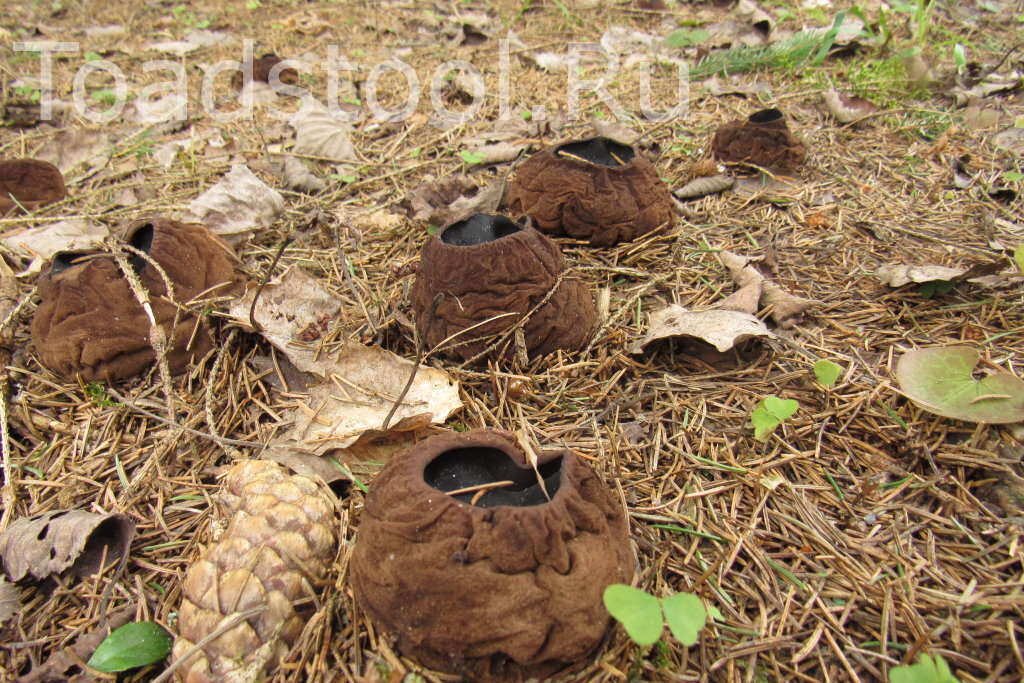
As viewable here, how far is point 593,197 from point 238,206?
7.12ft

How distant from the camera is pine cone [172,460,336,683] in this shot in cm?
158

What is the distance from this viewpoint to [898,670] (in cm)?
139

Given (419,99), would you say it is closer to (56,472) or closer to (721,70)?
(721,70)

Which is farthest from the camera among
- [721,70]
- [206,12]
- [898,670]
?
[206,12]

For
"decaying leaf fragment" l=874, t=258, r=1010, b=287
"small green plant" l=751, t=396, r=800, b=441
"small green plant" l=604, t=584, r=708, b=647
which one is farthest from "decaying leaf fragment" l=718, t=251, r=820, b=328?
"small green plant" l=604, t=584, r=708, b=647

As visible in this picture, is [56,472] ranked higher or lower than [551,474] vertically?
lower

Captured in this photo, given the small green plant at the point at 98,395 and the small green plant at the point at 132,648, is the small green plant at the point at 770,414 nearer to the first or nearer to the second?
the small green plant at the point at 132,648

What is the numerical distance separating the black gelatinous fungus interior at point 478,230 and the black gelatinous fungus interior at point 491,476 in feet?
3.75

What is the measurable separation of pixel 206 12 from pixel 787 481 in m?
9.09

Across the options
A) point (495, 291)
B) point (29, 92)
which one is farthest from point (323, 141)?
point (29, 92)

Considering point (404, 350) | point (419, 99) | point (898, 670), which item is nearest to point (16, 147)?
point (419, 99)

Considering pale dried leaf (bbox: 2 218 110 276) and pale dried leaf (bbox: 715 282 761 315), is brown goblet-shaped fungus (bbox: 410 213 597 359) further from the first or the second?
pale dried leaf (bbox: 2 218 110 276)

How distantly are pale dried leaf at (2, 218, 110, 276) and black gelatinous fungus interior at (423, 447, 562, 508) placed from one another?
102 inches

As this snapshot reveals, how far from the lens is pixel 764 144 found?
12.8 feet
